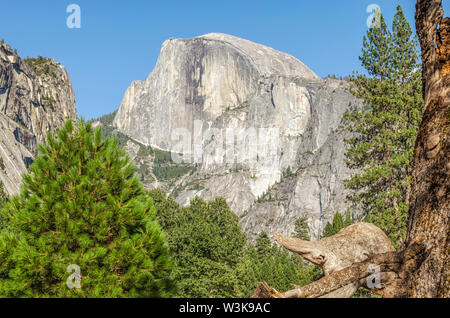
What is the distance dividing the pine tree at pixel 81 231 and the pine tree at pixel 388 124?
17064 millimetres

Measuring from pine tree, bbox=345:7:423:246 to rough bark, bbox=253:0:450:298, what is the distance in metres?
19.1

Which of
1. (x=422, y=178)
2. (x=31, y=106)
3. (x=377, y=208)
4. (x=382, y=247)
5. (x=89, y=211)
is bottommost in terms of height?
(x=382, y=247)

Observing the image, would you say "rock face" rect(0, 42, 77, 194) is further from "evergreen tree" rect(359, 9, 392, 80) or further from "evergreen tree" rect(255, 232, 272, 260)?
"evergreen tree" rect(359, 9, 392, 80)

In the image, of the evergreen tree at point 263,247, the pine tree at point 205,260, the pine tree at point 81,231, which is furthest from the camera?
the evergreen tree at point 263,247

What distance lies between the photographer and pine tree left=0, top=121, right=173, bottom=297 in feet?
26.8

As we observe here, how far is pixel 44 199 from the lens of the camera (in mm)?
8625

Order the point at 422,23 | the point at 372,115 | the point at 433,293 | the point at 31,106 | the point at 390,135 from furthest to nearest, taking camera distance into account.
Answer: the point at 31,106
the point at 372,115
the point at 390,135
the point at 422,23
the point at 433,293

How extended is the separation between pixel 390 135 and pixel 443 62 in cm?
2066

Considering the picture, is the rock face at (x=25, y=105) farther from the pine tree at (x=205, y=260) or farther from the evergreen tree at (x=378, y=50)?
the evergreen tree at (x=378, y=50)

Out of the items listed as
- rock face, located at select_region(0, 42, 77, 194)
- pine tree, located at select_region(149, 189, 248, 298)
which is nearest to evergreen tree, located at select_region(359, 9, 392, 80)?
pine tree, located at select_region(149, 189, 248, 298)

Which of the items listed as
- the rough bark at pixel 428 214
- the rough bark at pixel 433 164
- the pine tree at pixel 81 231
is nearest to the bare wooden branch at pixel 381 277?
the rough bark at pixel 428 214

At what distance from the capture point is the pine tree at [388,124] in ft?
75.8
